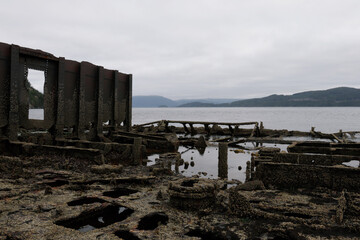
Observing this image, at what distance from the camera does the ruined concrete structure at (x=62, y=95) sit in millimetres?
12203

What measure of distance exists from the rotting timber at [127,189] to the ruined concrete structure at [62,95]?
2.1 inches

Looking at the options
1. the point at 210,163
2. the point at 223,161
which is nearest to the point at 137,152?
the point at 223,161

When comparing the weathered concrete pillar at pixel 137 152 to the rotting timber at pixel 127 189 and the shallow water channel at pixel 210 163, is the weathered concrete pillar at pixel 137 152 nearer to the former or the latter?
the rotting timber at pixel 127 189

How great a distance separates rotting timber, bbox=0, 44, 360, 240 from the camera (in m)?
5.55

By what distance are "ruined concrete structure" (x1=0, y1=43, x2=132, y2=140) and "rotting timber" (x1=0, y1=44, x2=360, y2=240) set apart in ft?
0.17

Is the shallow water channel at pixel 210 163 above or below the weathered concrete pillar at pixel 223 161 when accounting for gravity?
below

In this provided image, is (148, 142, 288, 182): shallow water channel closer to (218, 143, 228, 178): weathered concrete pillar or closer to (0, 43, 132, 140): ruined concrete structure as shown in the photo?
(218, 143, 228, 178): weathered concrete pillar

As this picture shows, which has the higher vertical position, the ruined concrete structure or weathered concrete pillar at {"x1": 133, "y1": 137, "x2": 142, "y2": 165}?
the ruined concrete structure

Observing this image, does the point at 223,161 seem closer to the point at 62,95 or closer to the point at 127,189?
the point at 127,189

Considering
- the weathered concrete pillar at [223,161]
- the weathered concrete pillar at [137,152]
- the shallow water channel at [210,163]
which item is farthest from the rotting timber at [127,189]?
the shallow water channel at [210,163]

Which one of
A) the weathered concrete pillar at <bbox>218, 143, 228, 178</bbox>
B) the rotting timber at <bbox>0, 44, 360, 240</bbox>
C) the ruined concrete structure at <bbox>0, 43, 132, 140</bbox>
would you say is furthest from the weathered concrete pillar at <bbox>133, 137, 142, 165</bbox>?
the ruined concrete structure at <bbox>0, 43, 132, 140</bbox>

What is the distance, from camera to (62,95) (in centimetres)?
1438

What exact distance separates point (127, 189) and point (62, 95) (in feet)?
27.0

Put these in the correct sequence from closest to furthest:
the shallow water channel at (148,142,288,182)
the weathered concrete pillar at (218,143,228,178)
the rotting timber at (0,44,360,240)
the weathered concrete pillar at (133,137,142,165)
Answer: the rotting timber at (0,44,360,240) → the weathered concrete pillar at (218,143,228,178) → the weathered concrete pillar at (133,137,142,165) → the shallow water channel at (148,142,288,182)
